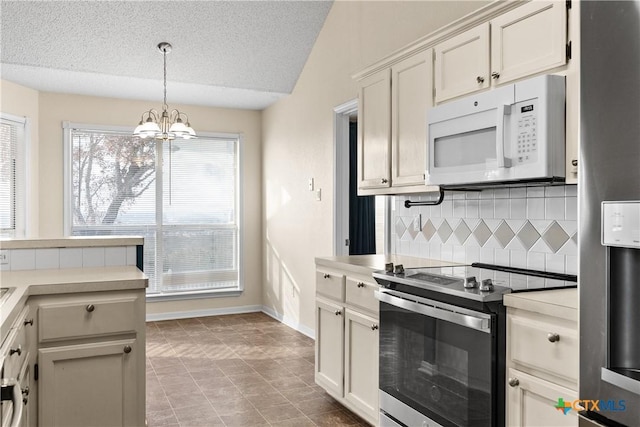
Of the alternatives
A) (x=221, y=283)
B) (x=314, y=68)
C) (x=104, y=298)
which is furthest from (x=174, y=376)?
(x=314, y=68)

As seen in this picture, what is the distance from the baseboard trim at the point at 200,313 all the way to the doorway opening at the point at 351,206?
6.21 ft

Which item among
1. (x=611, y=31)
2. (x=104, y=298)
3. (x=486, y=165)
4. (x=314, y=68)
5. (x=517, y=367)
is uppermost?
(x=314, y=68)

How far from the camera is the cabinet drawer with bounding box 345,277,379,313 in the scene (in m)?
2.76

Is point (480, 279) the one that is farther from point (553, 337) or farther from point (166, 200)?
point (166, 200)

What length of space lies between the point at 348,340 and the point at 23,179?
3.90 m

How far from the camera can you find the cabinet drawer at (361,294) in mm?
2765

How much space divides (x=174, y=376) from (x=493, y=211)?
8.46 ft

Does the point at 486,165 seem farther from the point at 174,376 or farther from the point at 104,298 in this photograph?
the point at 174,376

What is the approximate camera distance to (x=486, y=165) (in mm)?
2303

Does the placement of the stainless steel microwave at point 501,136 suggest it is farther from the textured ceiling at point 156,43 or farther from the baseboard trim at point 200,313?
the baseboard trim at point 200,313

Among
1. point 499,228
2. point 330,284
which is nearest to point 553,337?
point 499,228

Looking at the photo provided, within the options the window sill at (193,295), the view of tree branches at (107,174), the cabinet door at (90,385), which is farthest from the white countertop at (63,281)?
the window sill at (193,295)

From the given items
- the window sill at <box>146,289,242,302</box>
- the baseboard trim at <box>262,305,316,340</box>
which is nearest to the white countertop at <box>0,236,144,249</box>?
the baseboard trim at <box>262,305,316,340</box>

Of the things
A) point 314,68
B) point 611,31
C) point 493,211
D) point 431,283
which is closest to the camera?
point 611,31
